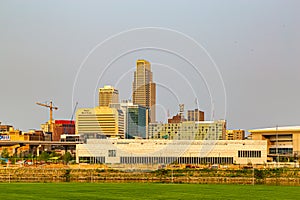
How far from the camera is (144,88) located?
9781 centimetres

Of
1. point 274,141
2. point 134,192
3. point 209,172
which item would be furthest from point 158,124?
point 134,192

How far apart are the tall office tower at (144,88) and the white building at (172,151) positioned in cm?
889

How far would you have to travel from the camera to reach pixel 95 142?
3829 inches

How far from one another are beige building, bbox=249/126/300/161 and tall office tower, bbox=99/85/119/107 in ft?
108

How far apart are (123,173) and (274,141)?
210ft

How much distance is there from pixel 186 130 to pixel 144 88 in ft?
79.1

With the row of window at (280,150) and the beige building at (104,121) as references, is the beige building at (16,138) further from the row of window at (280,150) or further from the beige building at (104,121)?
the row of window at (280,150)

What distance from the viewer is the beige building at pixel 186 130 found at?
11444 centimetres

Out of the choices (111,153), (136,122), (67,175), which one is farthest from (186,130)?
(67,175)

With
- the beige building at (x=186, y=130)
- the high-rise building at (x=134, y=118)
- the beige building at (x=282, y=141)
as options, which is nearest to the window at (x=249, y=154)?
the beige building at (x=282, y=141)

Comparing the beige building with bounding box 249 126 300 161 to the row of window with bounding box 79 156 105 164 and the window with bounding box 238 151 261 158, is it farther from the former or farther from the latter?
the row of window with bounding box 79 156 105 164

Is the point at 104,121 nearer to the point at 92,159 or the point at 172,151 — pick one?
the point at 92,159

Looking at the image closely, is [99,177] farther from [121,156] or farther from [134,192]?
[121,156]

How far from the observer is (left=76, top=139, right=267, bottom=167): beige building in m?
92.8
